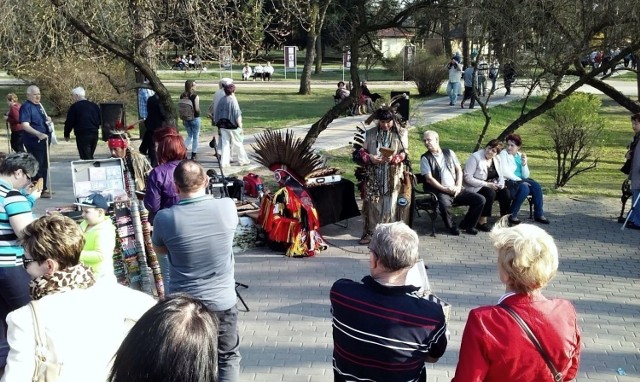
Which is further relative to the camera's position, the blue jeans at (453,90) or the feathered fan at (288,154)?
the blue jeans at (453,90)

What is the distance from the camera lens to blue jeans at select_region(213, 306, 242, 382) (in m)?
4.39

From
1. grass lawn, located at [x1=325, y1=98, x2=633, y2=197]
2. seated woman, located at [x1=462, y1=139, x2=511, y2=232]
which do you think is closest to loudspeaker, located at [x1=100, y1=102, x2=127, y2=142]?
grass lawn, located at [x1=325, y1=98, x2=633, y2=197]

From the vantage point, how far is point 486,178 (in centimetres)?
964

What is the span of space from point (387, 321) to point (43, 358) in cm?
145

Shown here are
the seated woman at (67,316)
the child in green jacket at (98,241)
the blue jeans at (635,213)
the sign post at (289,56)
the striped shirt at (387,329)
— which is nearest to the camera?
the seated woman at (67,316)

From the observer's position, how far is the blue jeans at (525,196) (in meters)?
9.74

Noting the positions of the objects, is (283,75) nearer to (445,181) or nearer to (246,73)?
(246,73)

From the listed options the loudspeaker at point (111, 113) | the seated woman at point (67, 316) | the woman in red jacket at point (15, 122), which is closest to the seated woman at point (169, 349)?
the seated woman at point (67, 316)

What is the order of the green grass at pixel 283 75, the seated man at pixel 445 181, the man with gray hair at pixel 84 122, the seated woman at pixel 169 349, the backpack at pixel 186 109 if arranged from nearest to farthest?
the seated woman at pixel 169 349
the seated man at pixel 445 181
the man with gray hair at pixel 84 122
the backpack at pixel 186 109
the green grass at pixel 283 75

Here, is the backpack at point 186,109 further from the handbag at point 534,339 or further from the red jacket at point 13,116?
the handbag at point 534,339

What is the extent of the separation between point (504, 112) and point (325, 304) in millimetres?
19533

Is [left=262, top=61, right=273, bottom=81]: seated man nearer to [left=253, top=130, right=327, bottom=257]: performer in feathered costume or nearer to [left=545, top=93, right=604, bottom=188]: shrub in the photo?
[left=545, top=93, right=604, bottom=188]: shrub

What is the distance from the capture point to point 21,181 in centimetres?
495

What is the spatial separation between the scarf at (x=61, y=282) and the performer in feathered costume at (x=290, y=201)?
209 inches
